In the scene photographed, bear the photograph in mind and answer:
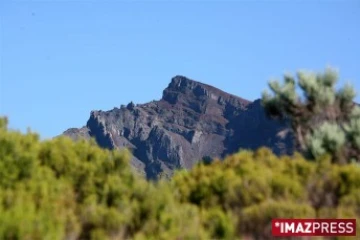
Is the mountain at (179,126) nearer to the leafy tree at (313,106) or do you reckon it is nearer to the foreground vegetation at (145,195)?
the leafy tree at (313,106)

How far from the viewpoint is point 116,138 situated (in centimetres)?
16288

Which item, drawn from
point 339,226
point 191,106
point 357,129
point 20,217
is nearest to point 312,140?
point 357,129

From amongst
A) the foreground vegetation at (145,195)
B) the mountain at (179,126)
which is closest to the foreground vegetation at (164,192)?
the foreground vegetation at (145,195)

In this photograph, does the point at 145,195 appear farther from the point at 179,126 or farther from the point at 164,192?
the point at 179,126

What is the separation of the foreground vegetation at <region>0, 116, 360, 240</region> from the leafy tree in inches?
124

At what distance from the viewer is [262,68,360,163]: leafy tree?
971 inches

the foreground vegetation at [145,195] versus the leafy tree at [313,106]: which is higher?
the leafy tree at [313,106]

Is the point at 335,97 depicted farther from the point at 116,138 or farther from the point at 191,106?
the point at 191,106

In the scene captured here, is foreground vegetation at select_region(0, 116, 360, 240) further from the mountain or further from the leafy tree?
the mountain

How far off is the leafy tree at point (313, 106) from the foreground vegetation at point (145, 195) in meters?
3.14

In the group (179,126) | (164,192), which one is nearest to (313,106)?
(164,192)

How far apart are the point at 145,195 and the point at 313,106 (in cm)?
1046

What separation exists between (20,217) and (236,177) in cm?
740

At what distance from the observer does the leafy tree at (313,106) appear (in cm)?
2467
